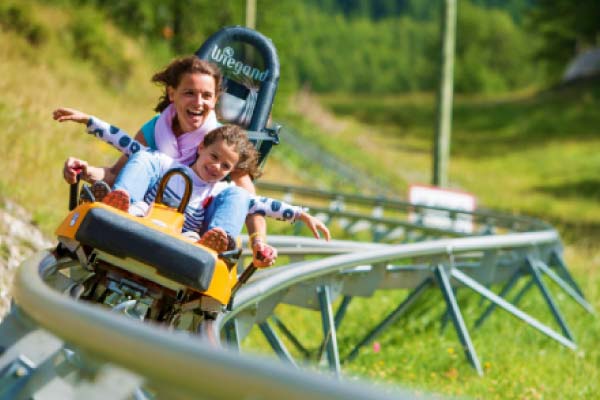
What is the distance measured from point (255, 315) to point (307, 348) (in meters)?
2.45

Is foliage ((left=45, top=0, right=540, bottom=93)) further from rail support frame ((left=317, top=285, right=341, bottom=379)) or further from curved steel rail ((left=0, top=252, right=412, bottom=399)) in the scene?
curved steel rail ((left=0, top=252, right=412, bottom=399))

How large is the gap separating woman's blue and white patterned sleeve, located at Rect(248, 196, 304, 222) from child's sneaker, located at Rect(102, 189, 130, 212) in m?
0.93

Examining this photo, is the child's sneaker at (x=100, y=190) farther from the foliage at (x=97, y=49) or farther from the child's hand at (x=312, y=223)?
the foliage at (x=97, y=49)

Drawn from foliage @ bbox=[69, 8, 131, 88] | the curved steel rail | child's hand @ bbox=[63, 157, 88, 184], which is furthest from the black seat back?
foliage @ bbox=[69, 8, 131, 88]

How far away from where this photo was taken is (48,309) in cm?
308

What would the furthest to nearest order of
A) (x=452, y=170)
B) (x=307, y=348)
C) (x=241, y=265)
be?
(x=452, y=170) < (x=307, y=348) < (x=241, y=265)

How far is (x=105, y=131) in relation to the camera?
18.6 ft

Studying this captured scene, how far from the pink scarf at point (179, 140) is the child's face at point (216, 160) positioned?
404 mm

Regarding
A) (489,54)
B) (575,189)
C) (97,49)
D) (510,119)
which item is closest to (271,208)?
(97,49)

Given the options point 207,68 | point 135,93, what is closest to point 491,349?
point 207,68

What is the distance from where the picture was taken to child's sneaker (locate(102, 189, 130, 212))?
15.8ft

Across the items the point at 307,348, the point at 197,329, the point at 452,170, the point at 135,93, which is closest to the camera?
the point at 197,329

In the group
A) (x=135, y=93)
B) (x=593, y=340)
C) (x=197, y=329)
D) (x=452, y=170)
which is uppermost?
(x=452, y=170)

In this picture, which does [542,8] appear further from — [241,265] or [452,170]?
[241,265]
